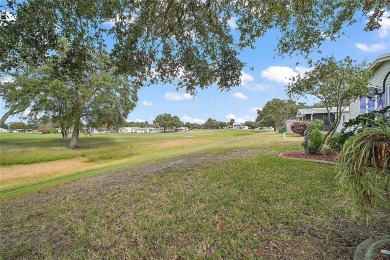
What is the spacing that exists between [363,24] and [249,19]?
3.36 m

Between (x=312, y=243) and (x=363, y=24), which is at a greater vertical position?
(x=363, y=24)

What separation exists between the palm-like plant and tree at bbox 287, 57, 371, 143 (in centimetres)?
850

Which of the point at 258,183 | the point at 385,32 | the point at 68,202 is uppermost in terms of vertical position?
the point at 385,32

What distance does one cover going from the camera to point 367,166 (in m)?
1.52

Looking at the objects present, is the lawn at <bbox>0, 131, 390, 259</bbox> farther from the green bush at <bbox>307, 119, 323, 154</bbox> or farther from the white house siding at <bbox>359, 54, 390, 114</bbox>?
the white house siding at <bbox>359, 54, 390, 114</bbox>

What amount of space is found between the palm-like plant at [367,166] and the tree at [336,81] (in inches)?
335

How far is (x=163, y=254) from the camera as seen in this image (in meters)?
3.02

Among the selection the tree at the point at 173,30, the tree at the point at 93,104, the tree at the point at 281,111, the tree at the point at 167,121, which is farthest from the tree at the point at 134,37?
the tree at the point at 167,121

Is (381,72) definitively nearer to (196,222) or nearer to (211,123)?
(196,222)

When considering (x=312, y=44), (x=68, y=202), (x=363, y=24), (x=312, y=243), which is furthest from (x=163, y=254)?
(x=363, y=24)

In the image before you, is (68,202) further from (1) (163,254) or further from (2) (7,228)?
(1) (163,254)

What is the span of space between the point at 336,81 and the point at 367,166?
9.37 metres

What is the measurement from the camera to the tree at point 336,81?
29.7 feet

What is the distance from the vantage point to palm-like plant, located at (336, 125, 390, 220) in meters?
1.44
